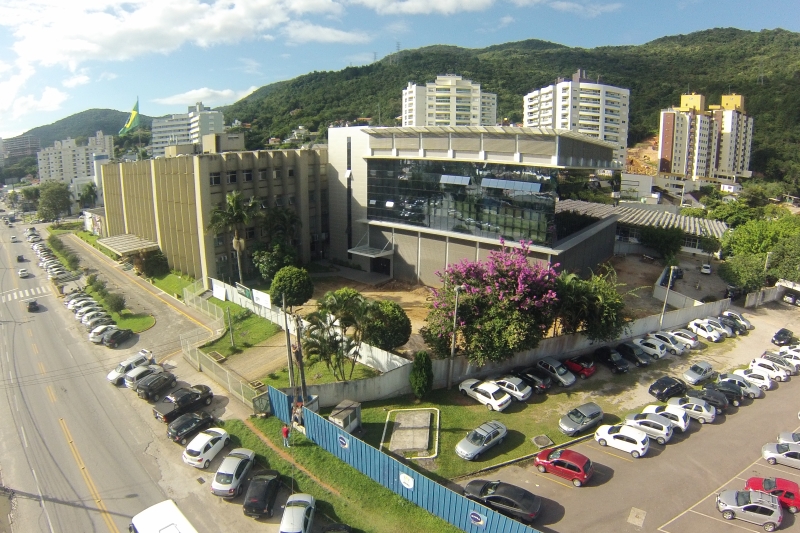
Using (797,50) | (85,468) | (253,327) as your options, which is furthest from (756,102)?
(85,468)

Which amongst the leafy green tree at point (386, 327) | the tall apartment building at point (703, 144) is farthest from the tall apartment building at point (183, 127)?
the leafy green tree at point (386, 327)

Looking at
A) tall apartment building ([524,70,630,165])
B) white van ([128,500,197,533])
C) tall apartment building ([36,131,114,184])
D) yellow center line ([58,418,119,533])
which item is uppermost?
tall apartment building ([524,70,630,165])

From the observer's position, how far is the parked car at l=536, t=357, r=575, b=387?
91.0ft

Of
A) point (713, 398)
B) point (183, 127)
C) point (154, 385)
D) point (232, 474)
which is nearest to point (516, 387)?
point (713, 398)

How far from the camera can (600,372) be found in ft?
97.5

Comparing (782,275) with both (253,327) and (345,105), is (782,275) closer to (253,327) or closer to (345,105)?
(253,327)

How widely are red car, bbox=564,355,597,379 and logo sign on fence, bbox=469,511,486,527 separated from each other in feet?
47.8

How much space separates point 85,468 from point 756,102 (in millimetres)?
169234

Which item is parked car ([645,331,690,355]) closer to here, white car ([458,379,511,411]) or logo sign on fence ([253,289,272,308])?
white car ([458,379,511,411])

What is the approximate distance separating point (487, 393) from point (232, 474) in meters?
12.6

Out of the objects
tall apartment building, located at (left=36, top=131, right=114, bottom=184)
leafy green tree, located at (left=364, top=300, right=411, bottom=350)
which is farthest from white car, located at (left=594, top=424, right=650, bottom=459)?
tall apartment building, located at (left=36, top=131, right=114, bottom=184)

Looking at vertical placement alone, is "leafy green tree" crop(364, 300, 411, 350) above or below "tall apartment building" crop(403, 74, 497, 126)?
below

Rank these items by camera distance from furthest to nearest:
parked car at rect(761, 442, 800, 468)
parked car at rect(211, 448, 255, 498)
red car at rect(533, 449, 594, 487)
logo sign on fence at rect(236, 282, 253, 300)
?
1. logo sign on fence at rect(236, 282, 253, 300)
2. parked car at rect(761, 442, 800, 468)
3. parked car at rect(211, 448, 255, 498)
4. red car at rect(533, 449, 594, 487)

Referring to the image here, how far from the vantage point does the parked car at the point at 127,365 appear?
97.0ft
